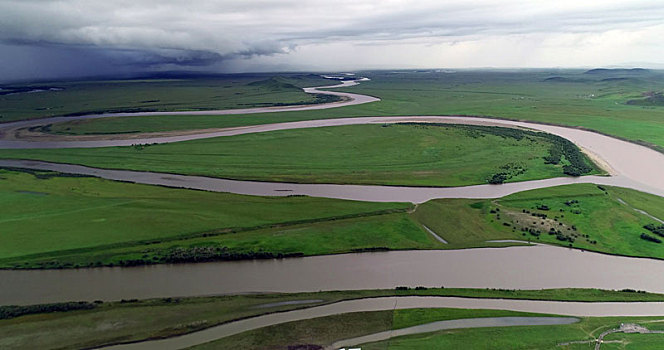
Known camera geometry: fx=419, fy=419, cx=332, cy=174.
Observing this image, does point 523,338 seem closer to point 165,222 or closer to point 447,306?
point 447,306

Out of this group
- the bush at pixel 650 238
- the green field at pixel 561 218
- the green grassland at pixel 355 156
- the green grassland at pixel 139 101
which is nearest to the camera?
A: the bush at pixel 650 238

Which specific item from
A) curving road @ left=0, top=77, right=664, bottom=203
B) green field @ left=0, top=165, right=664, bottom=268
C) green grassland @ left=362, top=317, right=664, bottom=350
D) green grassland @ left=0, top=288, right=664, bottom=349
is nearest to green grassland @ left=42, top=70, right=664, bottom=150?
curving road @ left=0, top=77, right=664, bottom=203

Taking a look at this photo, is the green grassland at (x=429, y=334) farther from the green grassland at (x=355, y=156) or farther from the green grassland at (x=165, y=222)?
Answer: the green grassland at (x=355, y=156)

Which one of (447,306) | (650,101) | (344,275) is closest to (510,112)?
(650,101)

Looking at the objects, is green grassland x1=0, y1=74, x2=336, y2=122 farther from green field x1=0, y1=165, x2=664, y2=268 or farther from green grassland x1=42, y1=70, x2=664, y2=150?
green field x1=0, y1=165, x2=664, y2=268

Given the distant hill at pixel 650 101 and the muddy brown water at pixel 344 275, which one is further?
the distant hill at pixel 650 101

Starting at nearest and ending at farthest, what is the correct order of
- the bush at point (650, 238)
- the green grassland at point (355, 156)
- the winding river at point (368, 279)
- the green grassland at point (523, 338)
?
1. the green grassland at point (523, 338)
2. the winding river at point (368, 279)
3. the bush at point (650, 238)
4. the green grassland at point (355, 156)

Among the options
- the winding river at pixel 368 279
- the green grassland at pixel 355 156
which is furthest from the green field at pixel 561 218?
the green grassland at pixel 355 156
